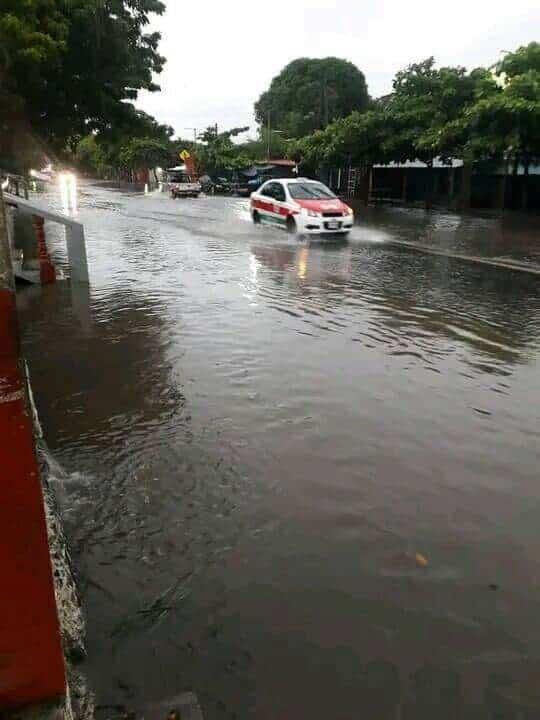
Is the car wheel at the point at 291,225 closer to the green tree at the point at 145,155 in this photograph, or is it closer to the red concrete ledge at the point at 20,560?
the red concrete ledge at the point at 20,560

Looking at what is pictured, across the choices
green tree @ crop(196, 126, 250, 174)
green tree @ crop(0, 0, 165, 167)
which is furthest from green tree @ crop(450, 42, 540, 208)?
green tree @ crop(196, 126, 250, 174)

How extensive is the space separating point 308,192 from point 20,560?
16588 mm

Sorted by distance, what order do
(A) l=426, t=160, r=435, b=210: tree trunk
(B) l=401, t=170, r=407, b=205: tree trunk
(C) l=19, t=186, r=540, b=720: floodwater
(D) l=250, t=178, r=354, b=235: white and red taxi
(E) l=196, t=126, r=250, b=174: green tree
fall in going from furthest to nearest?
(E) l=196, t=126, r=250, b=174: green tree, (B) l=401, t=170, r=407, b=205: tree trunk, (A) l=426, t=160, r=435, b=210: tree trunk, (D) l=250, t=178, r=354, b=235: white and red taxi, (C) l=19, t=186, r=540, b=720: floodwater

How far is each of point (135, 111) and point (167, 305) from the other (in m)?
12.1

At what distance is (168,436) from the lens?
4.59m

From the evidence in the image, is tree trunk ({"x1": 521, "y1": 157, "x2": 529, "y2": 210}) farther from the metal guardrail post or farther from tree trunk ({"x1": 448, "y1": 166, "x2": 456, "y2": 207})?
the metal guardrail post

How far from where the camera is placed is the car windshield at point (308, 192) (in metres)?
17.1

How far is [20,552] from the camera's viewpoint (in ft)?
5.47

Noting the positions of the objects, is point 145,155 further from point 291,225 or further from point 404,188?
point 291,225

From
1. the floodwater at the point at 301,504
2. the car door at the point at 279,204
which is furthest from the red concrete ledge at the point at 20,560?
the car door at the point at 279,204

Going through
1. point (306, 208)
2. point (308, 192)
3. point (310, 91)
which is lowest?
point (306, 208)

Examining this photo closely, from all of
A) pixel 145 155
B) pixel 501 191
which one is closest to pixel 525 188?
pixel 501 191

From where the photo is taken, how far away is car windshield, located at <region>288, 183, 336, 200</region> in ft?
56.2

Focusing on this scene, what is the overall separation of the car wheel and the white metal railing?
8.19 m
